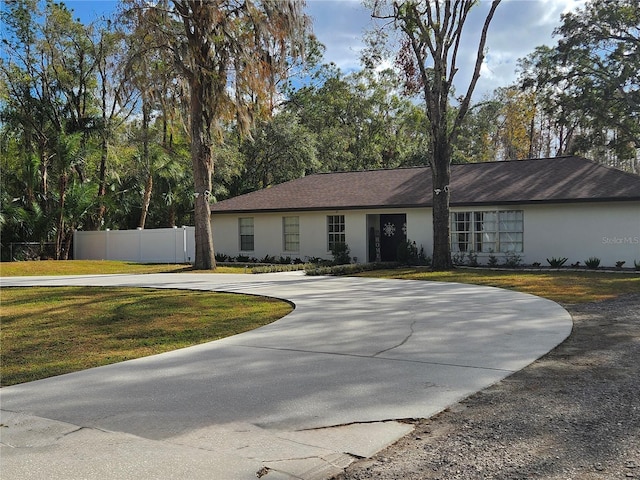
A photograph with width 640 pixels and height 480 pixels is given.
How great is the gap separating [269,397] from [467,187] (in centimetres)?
1968

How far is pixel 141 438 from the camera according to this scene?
435cm

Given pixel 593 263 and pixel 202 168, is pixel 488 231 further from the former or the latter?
pixel 202 168

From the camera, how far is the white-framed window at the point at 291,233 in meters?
25.7

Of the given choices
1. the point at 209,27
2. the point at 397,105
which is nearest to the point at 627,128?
the point at 397,105

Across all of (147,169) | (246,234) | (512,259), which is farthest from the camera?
(147,169)

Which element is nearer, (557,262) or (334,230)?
(557,262)

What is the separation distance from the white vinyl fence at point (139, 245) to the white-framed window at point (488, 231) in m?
12.1

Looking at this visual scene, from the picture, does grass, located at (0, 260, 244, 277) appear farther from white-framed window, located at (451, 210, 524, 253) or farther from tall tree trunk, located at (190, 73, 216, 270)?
white-framed window, located at (451, 210, 524, 253)

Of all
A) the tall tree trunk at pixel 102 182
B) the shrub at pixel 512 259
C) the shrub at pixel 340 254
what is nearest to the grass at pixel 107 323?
the shrub at pixel 340 254

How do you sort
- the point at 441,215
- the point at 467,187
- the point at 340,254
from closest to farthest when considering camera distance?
1. the point at 441,215
2. the point at 467,187
3. the point at 340,254

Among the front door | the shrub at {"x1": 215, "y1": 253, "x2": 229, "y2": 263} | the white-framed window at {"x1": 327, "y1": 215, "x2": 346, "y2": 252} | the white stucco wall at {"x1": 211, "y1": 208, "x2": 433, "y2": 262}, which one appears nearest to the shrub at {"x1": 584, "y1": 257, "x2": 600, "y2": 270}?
the white stucco wall at {"x1": 211, "y1": 208, "x2": 433, "y2": 262}

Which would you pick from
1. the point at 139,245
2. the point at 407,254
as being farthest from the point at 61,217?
the point at 407,254

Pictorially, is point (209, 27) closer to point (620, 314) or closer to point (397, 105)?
point (620, 314)

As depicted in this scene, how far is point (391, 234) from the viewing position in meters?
24.5
